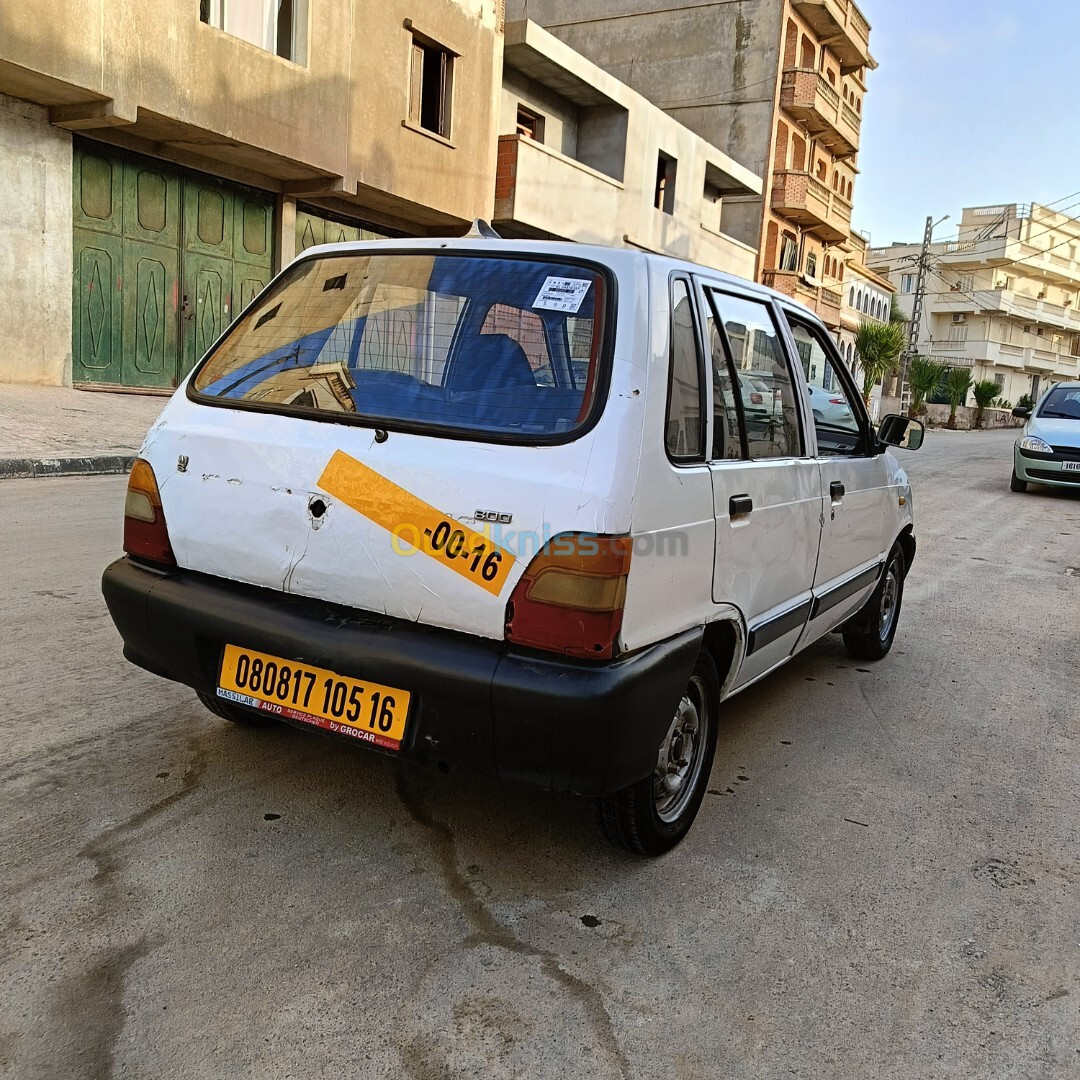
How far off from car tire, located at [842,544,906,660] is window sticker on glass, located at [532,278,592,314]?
276cm

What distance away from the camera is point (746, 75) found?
34.7 metres

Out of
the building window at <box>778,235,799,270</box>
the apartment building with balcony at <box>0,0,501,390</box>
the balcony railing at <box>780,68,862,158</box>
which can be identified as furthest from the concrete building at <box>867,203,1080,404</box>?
the apartment building with balcony at <box>0,0,501,390</box>

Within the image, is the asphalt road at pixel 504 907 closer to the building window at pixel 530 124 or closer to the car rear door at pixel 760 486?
the car rear door at pixel 760 486

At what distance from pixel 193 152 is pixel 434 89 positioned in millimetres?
5249

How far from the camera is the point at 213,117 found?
Result: 13.5 meters

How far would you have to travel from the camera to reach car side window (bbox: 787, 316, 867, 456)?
3.88 m

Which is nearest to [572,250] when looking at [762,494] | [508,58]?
[762,494]

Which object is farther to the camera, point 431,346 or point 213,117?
point 213,117

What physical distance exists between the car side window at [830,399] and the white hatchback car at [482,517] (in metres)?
0.58

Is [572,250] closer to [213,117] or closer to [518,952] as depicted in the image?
[518,952]

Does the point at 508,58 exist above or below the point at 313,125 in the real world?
above

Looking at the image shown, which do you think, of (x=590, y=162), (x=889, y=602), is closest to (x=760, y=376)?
(x=889, y=602)

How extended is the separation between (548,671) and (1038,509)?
11740 millimetres

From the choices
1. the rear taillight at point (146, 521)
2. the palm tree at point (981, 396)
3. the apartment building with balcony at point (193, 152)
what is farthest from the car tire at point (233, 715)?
the palm tree at point (981, 396)
